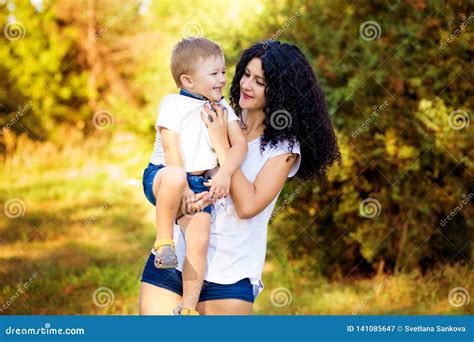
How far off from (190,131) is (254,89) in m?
0.27

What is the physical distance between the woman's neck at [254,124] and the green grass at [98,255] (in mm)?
2840

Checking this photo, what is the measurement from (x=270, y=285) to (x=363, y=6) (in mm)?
2232

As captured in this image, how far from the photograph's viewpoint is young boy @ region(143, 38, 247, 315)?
2418 mm

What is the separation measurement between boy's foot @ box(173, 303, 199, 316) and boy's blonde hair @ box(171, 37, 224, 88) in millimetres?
798

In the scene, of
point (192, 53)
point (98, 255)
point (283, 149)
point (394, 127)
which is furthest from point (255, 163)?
point (98, 255)

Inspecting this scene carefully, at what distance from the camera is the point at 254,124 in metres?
2.66

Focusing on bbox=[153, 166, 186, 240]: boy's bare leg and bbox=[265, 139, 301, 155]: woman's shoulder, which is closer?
bbox=[153, 166, 186, 240]: boy's bare leg

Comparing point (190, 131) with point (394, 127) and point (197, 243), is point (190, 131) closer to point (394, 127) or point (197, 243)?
point (197, 243)

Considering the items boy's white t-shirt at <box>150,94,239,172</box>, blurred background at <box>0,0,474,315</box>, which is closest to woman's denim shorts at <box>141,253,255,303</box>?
boy's white t-shirt at <box>150,94,239,172</box>

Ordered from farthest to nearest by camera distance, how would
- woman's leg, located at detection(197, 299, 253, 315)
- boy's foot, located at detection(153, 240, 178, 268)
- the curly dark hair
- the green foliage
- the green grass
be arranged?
the green grass → the green foliage → the curly dark hair → woman's leg, located at detection(197, 299, 253, 315) → boy's foot, located at detection(153, 240, 178, 268)

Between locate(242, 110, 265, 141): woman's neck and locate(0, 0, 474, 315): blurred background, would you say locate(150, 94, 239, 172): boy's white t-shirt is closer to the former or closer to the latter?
locate(242, 110, 265, 141): woman's neck

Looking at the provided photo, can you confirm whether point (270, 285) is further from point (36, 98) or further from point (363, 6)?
point (36, 98)

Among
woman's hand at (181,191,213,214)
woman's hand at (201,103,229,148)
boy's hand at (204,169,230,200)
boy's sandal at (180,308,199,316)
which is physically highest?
woman's hand at (201,103,229,148)

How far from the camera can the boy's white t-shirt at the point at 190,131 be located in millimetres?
2516
